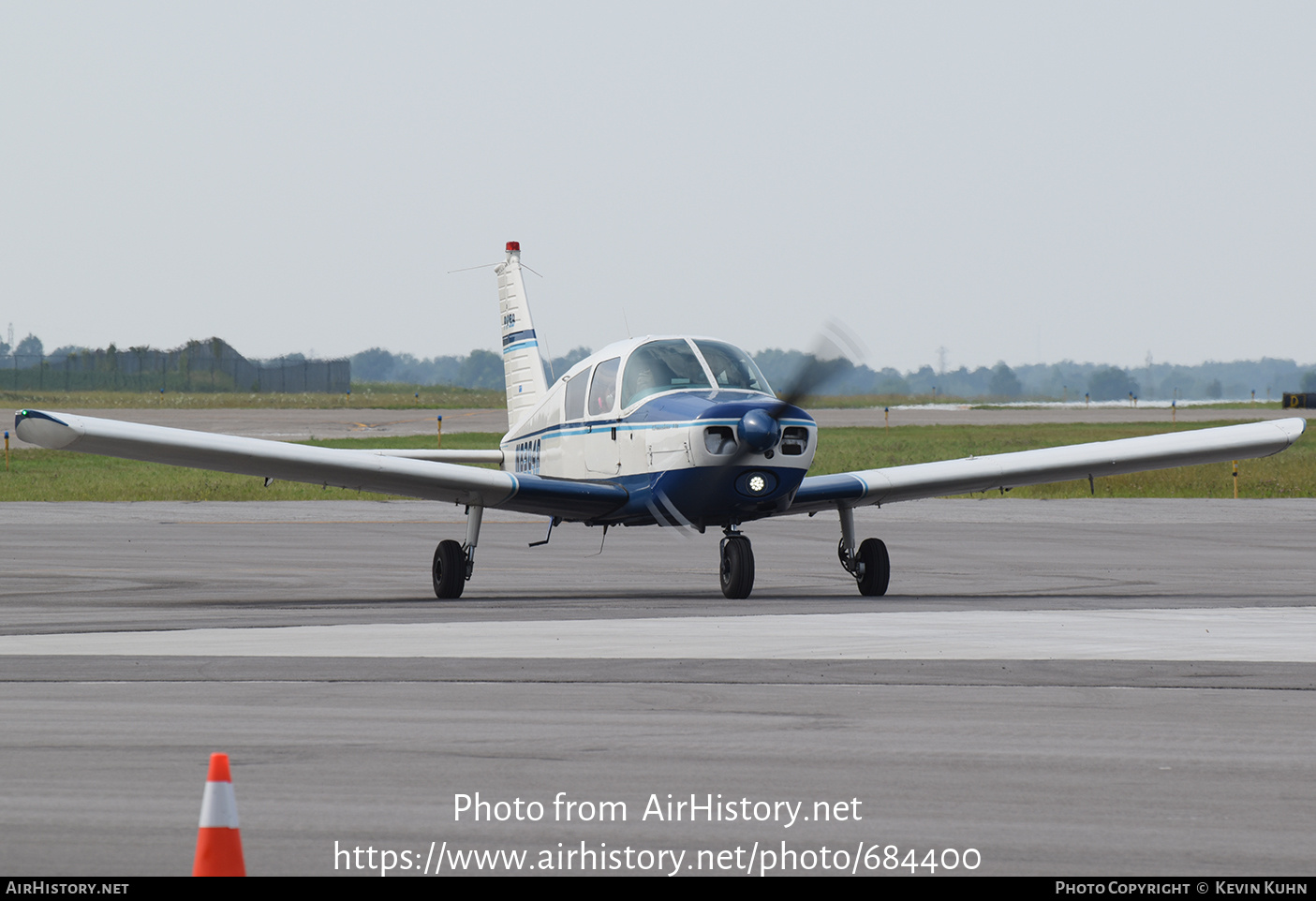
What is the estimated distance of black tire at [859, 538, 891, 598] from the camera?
50.6ft

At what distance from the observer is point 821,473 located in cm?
3775

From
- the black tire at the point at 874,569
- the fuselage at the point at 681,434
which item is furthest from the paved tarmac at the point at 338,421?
the black tire at the point at 874,569

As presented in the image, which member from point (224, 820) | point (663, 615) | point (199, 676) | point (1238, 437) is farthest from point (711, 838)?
point (1238, 437)

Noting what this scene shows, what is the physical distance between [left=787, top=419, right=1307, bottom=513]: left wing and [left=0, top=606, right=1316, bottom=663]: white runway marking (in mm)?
3637

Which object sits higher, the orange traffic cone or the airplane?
the airplane

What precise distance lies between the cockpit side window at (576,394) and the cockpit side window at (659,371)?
898mm

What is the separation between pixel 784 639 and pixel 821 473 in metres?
27.1

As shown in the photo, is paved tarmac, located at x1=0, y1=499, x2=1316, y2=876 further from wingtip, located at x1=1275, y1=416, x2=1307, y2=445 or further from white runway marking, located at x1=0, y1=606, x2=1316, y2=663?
wingtip, located at x1=1275, y1=416, x2=1307, y2=445

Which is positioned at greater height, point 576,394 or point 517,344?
point 517,344

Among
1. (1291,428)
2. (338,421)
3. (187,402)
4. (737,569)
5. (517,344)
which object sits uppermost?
(187,402)

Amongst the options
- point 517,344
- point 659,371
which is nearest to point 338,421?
point 517,344

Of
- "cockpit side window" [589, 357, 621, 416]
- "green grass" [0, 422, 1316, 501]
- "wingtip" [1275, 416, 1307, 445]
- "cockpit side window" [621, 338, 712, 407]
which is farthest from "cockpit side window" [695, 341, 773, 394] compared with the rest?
"green grass" [0, 422, 1316, 501]

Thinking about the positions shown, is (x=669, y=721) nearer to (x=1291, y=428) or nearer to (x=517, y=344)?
(x=1291, y=428)

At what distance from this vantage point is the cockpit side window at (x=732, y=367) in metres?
14.9
